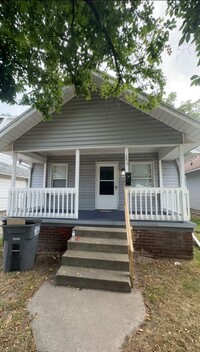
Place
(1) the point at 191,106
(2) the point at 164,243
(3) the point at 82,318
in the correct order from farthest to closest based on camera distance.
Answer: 1. (1) the point at 191,106
2. (2) the point at 164,243
3. (3) the point at 82,318

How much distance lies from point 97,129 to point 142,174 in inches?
117

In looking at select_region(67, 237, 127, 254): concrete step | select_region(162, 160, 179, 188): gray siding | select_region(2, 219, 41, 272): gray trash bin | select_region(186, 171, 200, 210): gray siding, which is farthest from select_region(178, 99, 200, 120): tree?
select_region(2, 219, 41, 272): gray trash bin

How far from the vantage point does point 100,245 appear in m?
4.53

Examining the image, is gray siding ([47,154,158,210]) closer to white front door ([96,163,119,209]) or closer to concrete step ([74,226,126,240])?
white front door ([96,163,119,209])

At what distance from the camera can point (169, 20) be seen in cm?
262

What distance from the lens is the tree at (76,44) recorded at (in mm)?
2361

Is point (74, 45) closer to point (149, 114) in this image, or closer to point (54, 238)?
point (149, 114)

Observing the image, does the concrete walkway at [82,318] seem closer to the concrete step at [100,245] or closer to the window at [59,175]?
the concrete step at [100,245]

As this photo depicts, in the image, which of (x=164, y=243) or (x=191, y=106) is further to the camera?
(x=191, y=106)

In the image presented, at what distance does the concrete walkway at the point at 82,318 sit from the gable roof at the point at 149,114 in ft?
14.9

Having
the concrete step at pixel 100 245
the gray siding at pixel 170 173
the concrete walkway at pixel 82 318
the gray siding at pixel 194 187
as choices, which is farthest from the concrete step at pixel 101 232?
the gray siding at pixel 194 187

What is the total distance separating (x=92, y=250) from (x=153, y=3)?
4.45 m

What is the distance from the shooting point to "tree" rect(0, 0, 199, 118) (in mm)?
2361

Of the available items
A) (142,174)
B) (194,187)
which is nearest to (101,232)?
(142,174)
